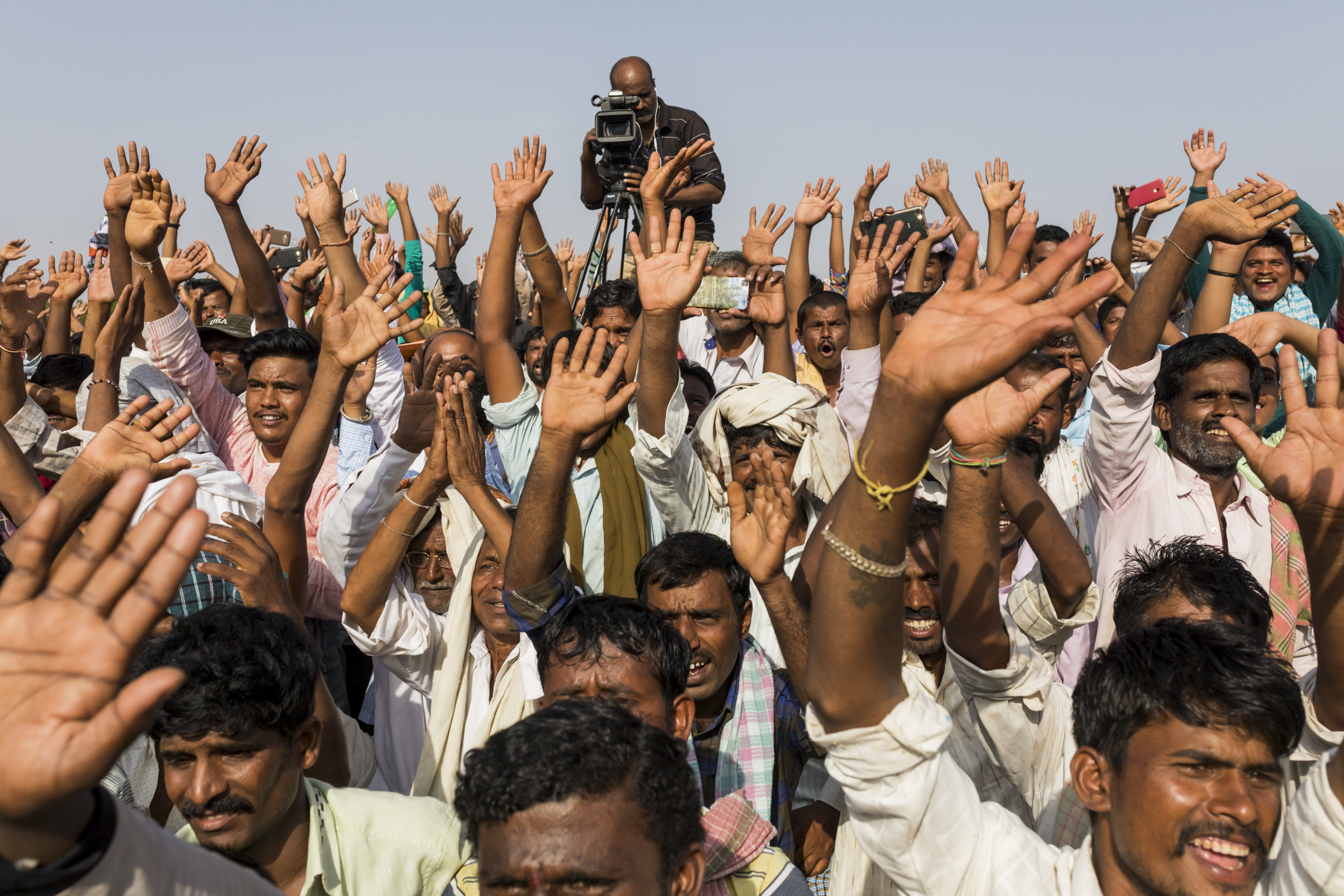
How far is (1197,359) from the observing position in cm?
387

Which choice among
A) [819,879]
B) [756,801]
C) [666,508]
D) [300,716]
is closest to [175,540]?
[300,716]

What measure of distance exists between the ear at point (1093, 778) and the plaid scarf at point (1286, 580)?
6.20 feet

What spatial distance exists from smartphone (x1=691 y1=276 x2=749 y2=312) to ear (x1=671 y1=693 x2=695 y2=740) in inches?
139

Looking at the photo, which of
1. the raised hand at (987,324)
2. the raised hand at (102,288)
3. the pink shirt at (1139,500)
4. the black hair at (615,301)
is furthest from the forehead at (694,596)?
the raised hand at (102,288)

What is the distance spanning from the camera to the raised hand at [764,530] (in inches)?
110

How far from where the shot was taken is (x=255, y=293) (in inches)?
220

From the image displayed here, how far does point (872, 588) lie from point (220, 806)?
150 cm

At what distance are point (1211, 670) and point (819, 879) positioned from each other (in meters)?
1.52

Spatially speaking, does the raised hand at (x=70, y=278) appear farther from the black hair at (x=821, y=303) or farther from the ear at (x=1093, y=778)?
the ear at (x=1093, y=778)

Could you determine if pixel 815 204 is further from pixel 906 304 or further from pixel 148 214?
pixel 148 214

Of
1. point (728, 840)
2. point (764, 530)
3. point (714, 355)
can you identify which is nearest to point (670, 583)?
point (764, 530)

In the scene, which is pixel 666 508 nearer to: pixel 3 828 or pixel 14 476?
pixel 14 476

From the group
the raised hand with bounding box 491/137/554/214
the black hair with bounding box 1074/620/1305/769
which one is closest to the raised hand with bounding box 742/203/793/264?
the raised hand with bounding box 491/137/554/214

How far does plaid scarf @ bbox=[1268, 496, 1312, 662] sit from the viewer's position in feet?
11.9
